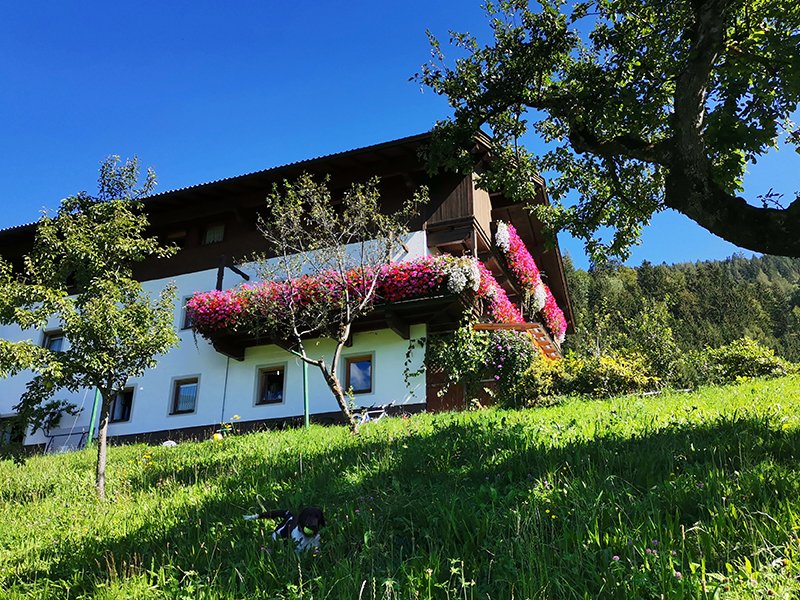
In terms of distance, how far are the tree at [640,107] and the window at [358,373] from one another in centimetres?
942

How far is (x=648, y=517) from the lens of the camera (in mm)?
4262

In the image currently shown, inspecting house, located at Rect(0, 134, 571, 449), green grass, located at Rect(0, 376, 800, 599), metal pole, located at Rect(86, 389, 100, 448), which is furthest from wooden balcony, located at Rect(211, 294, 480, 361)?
green grass, located at Rect(0, 376, 800, 599)

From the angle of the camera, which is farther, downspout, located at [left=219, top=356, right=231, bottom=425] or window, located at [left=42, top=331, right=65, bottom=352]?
window, located at [left=42, top=331, right=65, bottom=352]

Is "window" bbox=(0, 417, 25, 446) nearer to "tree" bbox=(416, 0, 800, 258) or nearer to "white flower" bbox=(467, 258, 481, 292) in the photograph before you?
"tree" bbox=(416, 0, 800, 258)

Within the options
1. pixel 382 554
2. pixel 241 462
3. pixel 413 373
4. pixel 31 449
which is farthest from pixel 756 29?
pixel 31 449

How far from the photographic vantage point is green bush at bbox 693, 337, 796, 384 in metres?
15.5

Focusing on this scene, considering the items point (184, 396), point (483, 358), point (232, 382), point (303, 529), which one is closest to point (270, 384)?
point (232, 382)

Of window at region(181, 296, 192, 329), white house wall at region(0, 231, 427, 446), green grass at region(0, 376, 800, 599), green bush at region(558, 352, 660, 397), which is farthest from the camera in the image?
window at region(181, 296, 192, 329)

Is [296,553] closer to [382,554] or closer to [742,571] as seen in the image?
[382,554]

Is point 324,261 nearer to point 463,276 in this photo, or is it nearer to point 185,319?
point 463,276

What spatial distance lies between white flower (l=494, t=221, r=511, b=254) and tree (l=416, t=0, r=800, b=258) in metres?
10.9

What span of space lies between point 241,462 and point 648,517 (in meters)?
6.80

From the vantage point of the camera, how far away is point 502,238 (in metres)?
21.8

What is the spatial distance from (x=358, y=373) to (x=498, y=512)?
13.9 m
